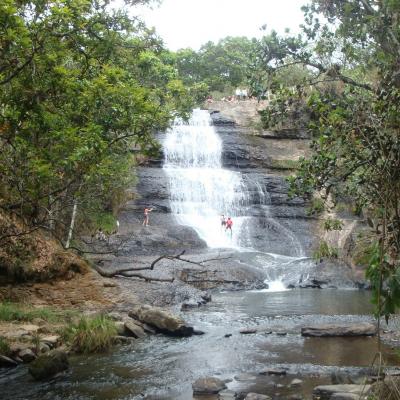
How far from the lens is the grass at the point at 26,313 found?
1188 centimetres

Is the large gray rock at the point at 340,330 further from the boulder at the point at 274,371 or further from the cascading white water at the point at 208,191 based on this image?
the cascading white water at the point at 208,191

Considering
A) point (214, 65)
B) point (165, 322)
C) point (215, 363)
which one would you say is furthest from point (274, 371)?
point (214, 65)

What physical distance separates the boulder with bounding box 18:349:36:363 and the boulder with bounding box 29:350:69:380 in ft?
3.12

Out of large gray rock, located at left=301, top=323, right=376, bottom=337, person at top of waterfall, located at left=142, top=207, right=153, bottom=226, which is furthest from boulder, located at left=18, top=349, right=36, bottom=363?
person at top of waterfall, located at left=142, top=207, right=153, bottom=226

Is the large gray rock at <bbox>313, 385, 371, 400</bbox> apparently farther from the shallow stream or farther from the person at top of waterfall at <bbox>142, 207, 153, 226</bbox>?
the person at top of waterfall at <bbox>142, 207, 153, 226</bbox>

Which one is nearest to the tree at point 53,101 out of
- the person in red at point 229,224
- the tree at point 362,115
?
the tree at point 362,115

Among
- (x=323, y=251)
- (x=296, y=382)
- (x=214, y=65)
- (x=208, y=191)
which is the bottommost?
(x=296, y=382)

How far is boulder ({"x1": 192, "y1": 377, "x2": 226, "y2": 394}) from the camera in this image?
7809mm

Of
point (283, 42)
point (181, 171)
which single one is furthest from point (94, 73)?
point (181, 171)

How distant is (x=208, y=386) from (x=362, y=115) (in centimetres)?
480

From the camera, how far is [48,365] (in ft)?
28.9

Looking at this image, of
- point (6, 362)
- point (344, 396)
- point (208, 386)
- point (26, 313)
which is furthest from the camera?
point (26, 313)

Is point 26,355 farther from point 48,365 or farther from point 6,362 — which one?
point 48,365

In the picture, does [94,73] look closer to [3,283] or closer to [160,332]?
[160,332]
